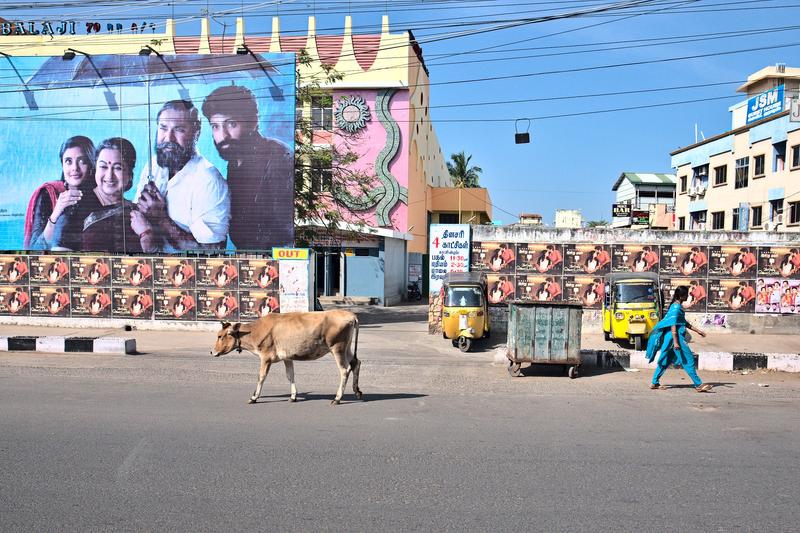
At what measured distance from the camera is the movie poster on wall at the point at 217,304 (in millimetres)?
19031

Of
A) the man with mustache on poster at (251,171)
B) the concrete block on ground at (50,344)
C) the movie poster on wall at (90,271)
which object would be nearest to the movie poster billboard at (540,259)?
the man with mustache on poster at (251,171)

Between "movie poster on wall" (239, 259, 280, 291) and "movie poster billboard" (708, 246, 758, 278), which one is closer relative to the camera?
"movie poster billboard" (708, 246, 758, 278)

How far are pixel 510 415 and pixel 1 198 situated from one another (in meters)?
19.8

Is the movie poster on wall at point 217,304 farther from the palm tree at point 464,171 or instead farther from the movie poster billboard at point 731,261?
the palm tree at point 464,171

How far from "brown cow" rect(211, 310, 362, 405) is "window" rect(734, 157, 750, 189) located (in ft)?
108

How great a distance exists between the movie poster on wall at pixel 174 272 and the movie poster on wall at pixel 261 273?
5.20ft

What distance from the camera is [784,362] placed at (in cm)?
1248

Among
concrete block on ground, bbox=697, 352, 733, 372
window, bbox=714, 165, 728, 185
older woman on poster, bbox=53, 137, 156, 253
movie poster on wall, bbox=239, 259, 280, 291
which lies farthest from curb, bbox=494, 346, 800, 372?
window, bbox=714, 165, 728, 185

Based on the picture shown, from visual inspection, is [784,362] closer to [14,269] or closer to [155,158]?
[155,158]

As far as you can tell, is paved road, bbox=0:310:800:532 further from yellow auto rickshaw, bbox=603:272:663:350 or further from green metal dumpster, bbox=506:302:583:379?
yellow auto rickshaw, bbox=603:272:663:350

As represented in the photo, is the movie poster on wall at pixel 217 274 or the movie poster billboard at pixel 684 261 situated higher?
the movie poster billboard at pixel 684 261

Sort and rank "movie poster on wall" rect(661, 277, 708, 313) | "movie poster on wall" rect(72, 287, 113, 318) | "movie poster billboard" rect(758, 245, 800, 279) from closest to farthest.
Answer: "movie poster billboard" rect(758, 245, 800, 279)
"movie poster on wall" rect(661, 277, 708, 313)
"movie poster on wall" rect(72, 287, 113, 318)

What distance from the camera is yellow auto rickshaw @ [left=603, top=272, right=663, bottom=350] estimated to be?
15961 mm

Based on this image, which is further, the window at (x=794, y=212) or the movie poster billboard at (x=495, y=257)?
the window at (x=794, y=212)
